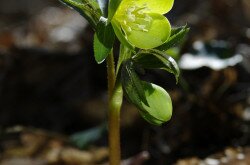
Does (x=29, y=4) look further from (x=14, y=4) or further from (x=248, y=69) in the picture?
(x=248, y=69)

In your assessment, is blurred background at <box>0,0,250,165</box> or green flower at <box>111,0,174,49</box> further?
blurred background at <box>0,0,250,165</box>

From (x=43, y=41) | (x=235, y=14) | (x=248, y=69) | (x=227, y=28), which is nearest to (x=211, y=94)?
(x=248, y=69)

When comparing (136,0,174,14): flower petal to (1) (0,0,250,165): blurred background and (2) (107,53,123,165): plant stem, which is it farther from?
(1) (0,0,250,165): blurred background

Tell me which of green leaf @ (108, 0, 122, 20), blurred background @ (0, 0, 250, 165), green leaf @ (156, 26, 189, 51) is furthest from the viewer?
blurred background @ (0, 0, 250, 165)

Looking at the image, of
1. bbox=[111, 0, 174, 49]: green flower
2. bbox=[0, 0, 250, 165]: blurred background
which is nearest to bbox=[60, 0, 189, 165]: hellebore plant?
bbox=[111, 0, 174, 49]: green flower

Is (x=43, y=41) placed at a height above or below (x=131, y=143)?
below

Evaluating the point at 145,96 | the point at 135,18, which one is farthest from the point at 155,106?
the point at 135,18
